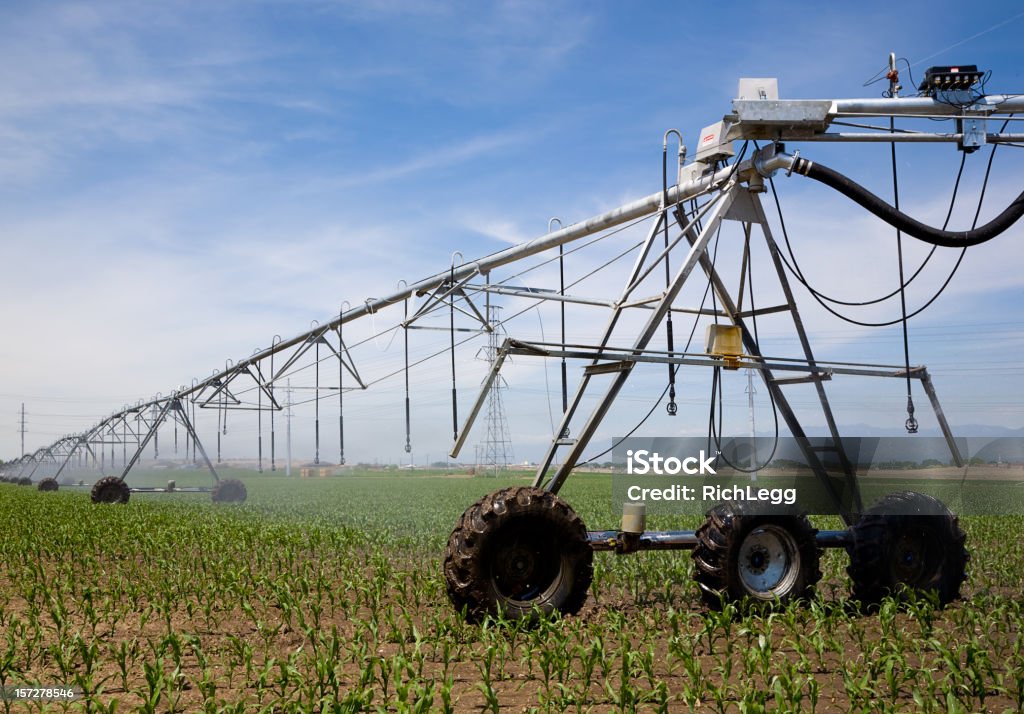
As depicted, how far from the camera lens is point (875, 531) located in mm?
8875

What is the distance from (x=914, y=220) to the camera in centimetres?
808

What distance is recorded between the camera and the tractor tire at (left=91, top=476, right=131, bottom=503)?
2809 cm

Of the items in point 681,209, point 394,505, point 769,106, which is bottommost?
point 394,505

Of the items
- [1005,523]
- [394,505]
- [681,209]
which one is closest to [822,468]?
[681,209]

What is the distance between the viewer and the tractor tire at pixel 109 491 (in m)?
28.1

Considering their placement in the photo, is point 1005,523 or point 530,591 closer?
point 530,591

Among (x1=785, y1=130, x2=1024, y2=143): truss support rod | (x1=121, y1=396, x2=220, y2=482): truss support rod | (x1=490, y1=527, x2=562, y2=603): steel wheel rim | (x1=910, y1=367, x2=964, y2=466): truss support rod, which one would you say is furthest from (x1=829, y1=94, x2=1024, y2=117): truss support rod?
(x1=121, y1=396, x2=220, y2=482): truss support rod

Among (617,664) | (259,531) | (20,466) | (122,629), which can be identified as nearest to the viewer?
(617,664)

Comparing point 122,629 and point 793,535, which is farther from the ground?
point 793,535

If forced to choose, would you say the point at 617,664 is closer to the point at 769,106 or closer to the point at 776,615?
the point at 776,615

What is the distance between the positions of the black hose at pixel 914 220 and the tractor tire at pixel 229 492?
2622 cm

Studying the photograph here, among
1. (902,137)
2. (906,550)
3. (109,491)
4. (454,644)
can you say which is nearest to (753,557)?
(906,550)

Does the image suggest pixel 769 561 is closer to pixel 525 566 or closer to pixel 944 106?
pixel 525 566

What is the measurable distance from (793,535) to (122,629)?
6604mm
